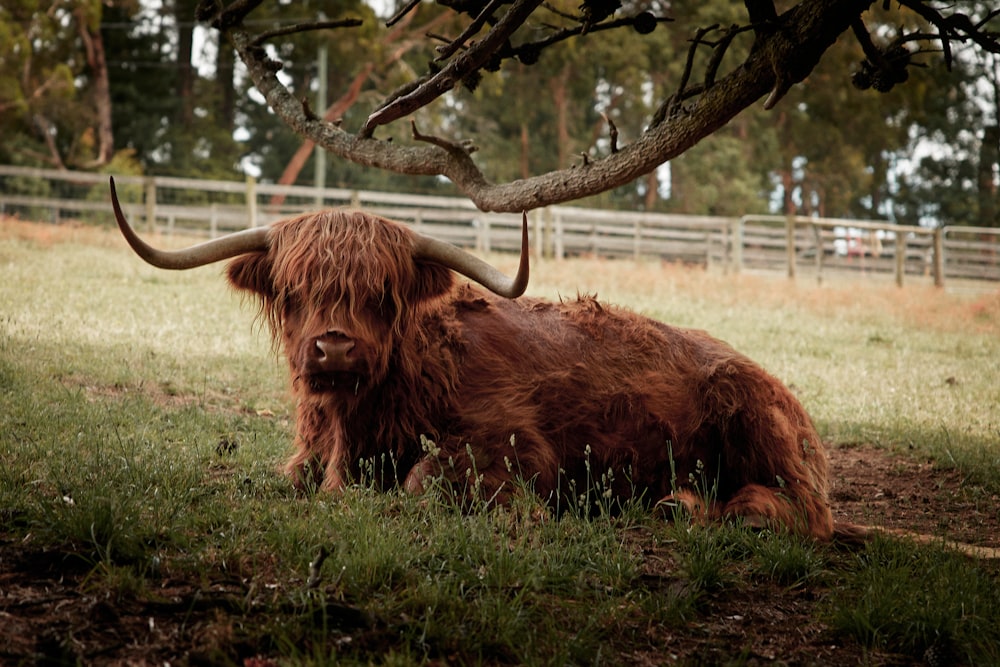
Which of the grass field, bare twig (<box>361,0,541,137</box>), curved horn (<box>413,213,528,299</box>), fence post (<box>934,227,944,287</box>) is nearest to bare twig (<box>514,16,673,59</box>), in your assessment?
bare twig (<box>361,0,541,137</box>)

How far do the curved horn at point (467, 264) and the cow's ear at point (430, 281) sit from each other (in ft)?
0.17

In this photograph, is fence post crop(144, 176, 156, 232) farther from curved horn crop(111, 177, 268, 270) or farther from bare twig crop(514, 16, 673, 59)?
bare twig crop(514, 16, 673, 59)

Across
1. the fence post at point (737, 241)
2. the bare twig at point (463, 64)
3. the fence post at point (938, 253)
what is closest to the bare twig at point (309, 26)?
the bare twig at point (463, 64)

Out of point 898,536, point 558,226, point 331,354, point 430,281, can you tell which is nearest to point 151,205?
point 558,226

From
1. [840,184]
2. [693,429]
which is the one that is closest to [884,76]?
[693,429]

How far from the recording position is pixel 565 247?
1126 inches

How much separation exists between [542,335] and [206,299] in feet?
26.8

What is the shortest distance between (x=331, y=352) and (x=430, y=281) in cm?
85

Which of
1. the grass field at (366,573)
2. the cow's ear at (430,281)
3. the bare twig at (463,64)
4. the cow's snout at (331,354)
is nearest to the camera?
the grass field at (366,573)

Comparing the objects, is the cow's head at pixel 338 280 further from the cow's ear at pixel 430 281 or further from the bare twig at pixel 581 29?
the bare twig at pixel 581 29

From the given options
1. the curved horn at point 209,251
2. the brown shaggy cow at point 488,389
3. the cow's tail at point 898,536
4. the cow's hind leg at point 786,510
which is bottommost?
the cow's tail at point 898,536

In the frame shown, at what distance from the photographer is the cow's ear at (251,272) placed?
516cm

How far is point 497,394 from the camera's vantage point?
16.9ft

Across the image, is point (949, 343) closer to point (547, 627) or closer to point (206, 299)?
point (206, 299)
